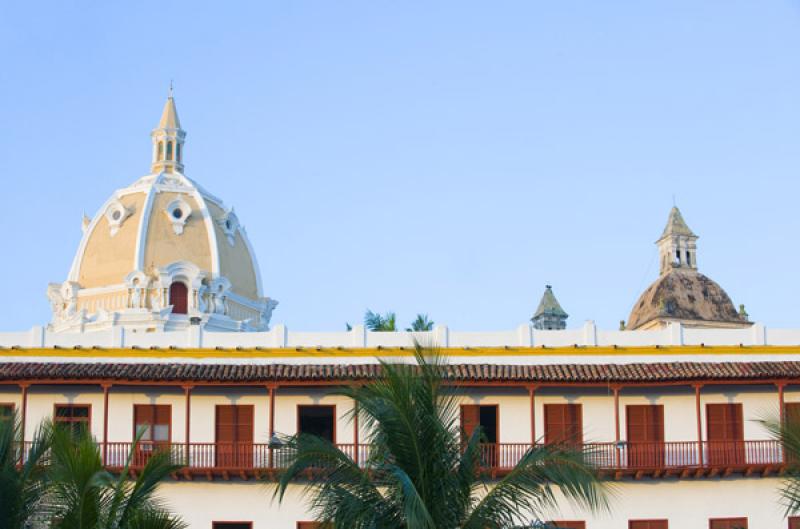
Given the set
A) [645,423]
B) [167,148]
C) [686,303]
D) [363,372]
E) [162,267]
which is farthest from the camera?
[686,303]

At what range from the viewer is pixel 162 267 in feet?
263

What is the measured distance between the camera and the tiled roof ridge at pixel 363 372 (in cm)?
4097

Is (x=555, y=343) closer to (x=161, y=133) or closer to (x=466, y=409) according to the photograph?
(x=466, y=409)

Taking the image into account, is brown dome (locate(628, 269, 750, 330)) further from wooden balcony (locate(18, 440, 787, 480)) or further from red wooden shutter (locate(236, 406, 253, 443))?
red wooden shutter (locate(236, 406, 253, 443))

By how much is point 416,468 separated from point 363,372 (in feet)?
61.2

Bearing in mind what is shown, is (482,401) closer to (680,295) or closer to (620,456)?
(620,456)

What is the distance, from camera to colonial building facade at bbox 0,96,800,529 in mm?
40906

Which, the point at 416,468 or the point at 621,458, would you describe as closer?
the point at 416,468

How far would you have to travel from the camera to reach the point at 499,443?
40.9 metres

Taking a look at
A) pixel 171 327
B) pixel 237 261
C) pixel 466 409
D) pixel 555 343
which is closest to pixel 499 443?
pixel 466 409

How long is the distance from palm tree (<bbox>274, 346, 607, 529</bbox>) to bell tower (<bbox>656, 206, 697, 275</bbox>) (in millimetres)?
79591

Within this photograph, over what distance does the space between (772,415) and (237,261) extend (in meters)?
47.8

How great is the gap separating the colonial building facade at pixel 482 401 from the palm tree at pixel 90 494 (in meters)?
15.0

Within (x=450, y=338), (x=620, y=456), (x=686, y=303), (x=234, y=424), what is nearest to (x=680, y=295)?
(x=686, y=303)
